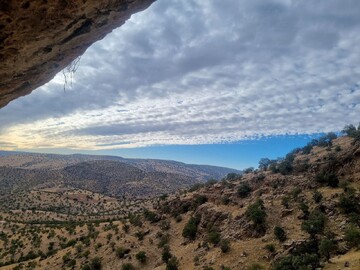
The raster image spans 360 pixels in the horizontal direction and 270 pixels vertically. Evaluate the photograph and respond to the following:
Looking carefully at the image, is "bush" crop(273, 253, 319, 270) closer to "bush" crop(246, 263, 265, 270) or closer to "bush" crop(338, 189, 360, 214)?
"bush" crop(246, 263, 265, 270)

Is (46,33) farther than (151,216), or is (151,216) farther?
(151,216)

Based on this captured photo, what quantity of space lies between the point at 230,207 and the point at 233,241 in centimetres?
808

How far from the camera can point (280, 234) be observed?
28641 millimetres

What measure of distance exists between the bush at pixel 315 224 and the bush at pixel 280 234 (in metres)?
1.82

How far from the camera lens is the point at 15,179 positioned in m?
166

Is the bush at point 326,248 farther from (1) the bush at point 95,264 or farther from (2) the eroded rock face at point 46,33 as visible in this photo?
(1) the bush at point 95,264

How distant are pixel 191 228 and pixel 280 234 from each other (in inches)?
521

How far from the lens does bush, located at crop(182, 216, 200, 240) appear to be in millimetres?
38750


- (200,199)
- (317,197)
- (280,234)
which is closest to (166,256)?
(200,199)

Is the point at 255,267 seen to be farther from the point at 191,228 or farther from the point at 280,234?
the point at 191,228

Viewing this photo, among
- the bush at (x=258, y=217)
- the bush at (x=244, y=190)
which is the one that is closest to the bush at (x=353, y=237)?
the bush at (x=258, y=217)

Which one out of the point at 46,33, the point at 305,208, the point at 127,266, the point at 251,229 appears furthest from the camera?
the point at 127,266

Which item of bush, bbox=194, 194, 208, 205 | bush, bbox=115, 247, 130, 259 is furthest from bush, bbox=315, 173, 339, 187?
bush, bbox=115, 247, 130, 259

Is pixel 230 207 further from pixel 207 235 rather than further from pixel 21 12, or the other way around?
pixel 21 12
